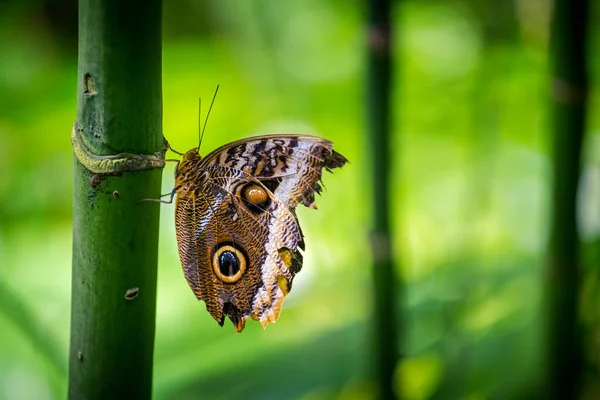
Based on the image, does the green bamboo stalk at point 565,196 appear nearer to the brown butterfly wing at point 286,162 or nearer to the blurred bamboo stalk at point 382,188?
the blurred bamboo stalk at point 382,188

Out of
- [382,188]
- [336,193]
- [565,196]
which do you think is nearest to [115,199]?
[382,188]

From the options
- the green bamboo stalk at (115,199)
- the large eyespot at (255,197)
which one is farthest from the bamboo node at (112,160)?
the large eyespot at (255,197)

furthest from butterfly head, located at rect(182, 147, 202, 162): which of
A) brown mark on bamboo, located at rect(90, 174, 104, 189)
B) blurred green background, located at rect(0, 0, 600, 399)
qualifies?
blurred green background, located at rect(0, 0, 600, 399)

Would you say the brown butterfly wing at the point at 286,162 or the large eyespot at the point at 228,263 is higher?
the brown butterfly wing at the point at 286,162

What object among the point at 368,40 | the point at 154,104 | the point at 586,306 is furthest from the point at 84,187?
→ the point at 586,306

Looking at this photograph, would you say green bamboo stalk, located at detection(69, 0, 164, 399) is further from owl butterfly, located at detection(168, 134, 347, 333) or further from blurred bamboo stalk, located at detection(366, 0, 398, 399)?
blurred bamboo stalk, located at detection(366, 0, 398, 399)

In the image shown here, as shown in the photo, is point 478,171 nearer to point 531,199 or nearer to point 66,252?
point 531,199
